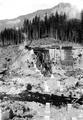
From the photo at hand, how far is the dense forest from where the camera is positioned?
62.7m

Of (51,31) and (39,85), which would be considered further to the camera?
(51,31)

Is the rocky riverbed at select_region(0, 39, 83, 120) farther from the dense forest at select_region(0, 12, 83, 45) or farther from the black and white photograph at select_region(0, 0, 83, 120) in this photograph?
the dense forest at select_region(0, 12, 83, 45)

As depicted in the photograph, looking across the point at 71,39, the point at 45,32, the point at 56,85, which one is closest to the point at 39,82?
the point at 56,85

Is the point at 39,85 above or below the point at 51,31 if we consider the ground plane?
below

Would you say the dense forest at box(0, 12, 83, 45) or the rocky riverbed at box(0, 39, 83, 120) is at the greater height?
the dense forest at box(0, 12, 83, 45)

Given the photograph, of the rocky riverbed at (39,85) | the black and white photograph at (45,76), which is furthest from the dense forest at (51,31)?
the rocky riverbed at (39,85)

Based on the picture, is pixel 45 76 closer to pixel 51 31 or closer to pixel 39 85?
pixel 39 85

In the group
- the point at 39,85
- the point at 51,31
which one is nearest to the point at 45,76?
the point at 39,85

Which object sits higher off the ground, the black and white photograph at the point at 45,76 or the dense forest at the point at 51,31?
the dense forest at the point at 51,31

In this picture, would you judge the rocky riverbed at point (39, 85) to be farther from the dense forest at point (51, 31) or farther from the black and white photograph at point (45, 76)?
the dense forest at point (51, 31)

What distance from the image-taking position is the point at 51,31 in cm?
6675

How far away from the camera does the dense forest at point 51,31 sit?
206 feet

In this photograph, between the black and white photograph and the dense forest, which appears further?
the dense forest

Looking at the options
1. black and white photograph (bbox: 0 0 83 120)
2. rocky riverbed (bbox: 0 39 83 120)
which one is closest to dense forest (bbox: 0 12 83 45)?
black and white photograph (bbox: 0 0 83 120)
